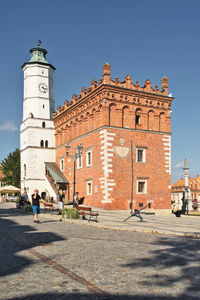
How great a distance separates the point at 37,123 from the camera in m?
41.5

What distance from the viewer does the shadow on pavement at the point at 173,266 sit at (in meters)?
5.83

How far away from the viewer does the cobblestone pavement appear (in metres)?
5.33

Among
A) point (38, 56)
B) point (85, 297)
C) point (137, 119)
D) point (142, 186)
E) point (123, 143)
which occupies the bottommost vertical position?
point (85, 297)

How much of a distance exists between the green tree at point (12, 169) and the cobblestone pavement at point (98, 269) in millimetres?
50868

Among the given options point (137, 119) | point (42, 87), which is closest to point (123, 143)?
point (137, 119)

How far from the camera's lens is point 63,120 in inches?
1560

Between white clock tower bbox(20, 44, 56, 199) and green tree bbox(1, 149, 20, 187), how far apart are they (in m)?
17.8

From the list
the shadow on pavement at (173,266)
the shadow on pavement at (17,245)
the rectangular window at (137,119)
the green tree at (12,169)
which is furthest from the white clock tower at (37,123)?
the shadow on pavement at (173,266)

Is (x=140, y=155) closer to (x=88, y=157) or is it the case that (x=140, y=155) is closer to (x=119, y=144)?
(x=119, y=144)

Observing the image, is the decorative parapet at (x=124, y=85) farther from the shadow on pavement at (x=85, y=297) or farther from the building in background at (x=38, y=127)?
the shadow on pavement at (x=85, y=297)

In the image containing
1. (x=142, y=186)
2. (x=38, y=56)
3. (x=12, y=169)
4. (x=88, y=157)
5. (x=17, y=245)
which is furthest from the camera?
(x=12, y=169)

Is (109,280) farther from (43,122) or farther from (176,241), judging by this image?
(43,122)

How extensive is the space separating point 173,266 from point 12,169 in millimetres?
56592

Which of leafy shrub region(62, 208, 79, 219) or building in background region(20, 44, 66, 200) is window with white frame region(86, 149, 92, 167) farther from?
leafy shrub region(62, 208, 79, 219)
